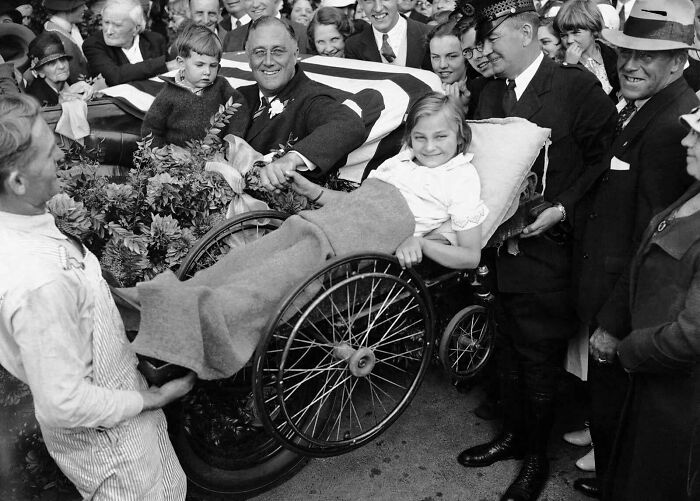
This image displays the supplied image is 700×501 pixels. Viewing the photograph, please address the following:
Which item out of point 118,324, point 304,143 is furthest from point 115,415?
point 304,143

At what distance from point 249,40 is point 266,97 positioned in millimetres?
323

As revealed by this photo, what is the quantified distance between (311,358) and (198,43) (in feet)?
6.92

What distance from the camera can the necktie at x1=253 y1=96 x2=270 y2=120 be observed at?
12.6ft

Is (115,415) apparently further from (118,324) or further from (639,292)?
(639,292)

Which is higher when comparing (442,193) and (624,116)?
(624,116)

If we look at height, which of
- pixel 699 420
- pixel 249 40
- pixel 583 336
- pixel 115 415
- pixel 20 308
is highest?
pixel 249 40

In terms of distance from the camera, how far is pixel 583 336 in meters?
3.43

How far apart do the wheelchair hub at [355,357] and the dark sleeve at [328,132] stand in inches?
44.4

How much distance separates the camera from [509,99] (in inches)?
134

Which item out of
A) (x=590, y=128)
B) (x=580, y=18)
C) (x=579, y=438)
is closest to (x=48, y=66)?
(x=580, y=18)

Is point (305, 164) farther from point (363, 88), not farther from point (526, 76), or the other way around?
point (526, 76)

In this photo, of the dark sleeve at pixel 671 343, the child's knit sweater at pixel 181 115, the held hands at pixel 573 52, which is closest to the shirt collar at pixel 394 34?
the held hands at pixel 573 52

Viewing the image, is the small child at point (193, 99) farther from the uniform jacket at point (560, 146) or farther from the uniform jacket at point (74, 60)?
the uniform jacket at point (74, 60)

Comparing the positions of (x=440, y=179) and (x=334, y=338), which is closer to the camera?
(x=334, y=338)
